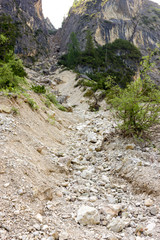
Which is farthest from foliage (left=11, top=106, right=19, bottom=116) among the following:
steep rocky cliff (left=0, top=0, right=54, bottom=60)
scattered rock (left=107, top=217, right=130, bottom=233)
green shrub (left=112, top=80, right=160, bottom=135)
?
steep rocky cliff (left=0, top=0, right=54, bottom=60)

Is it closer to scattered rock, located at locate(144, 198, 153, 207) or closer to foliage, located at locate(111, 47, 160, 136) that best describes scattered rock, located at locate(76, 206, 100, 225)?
scattered rock, located at locate(144, 198, 153, 207)

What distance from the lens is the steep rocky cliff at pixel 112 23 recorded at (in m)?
73.2

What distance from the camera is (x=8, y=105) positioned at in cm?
725

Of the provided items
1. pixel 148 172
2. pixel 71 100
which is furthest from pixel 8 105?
pixel 71 100

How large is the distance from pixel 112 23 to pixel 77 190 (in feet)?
288

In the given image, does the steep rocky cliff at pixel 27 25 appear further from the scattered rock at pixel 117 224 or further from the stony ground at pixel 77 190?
the scattered rock at pixel 117 224

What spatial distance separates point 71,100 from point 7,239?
23889 mm

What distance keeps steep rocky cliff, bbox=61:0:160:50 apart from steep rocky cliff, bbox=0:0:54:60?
14.9m

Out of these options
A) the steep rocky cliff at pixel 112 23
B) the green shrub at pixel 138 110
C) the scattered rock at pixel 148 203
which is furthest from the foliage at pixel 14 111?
the steep rocky cliff at pixel 112 23

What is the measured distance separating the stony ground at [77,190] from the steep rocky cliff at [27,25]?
6198 centimetres

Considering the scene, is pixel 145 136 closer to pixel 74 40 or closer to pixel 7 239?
pixel 7 239

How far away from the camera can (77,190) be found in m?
4.52

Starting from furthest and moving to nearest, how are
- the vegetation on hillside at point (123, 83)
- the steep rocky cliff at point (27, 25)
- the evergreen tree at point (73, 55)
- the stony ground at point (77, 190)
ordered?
the steep rocky cliff at point (27, 25), the evergreen tree at point (73, 55), the vegetation on hillside at point (123, 83), the stony ground at point (77, 190)

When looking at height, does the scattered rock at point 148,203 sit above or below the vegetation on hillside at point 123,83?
below
